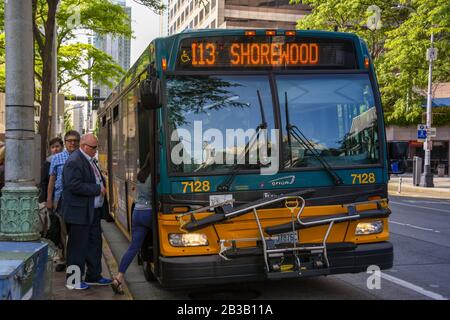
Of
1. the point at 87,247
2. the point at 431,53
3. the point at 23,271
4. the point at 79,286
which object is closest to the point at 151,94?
the point at 87,247

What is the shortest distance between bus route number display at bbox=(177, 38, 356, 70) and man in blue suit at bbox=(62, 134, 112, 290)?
1651mm

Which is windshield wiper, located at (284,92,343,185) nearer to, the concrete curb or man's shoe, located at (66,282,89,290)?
the concrete curb

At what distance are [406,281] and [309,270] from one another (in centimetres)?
237

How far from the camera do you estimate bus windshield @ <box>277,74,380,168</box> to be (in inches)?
235

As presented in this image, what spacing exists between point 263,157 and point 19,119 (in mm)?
2446

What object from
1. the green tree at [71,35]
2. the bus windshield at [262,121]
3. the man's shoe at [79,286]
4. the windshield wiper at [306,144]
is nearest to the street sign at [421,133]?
the green tree at [71,35]

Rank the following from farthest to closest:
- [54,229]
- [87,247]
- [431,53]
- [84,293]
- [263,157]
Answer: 1. [431,53]
2. [54,229]
3. [87,247]
4. [84,293]
5. [263,157]

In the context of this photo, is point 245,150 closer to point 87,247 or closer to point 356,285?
point 87,247

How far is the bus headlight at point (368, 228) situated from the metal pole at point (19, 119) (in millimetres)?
3354

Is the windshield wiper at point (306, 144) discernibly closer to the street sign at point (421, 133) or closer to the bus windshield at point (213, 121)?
the bus windshield at point (213, 121)

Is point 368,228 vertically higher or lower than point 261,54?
lower

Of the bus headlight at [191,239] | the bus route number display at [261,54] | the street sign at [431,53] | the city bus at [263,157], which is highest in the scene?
the street sign at [431,53]

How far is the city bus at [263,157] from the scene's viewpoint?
5719 millimetres

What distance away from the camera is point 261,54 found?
612cm
